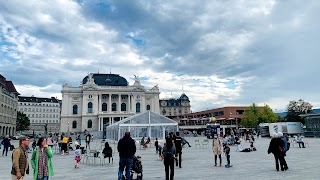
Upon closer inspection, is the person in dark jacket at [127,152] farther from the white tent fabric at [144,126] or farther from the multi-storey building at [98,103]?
the multi-storey building at [98,103]

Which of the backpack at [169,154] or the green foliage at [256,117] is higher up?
the green foliage at [256,117]

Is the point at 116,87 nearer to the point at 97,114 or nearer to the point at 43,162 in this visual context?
the point at 97,114

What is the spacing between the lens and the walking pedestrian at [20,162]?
19.7ft

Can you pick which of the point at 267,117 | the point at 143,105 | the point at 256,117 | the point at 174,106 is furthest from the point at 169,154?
the point at 174,106

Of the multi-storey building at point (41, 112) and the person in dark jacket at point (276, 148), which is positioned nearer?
the person in dark jacket at point (276, 148)

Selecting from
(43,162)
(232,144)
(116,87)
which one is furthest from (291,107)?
(43,162)

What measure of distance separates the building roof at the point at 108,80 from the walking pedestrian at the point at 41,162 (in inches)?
3501

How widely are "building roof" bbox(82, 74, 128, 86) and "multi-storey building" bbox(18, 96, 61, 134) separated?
154 feet

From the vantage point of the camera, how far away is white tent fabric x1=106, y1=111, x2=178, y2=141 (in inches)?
1447

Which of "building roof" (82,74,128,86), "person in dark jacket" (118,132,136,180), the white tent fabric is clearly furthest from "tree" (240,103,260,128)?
"person in dark jacket" (118,132,136,180)

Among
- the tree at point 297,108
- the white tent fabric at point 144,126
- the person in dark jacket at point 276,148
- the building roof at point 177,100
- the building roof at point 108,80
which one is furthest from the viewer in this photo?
the building roof at point 177,100

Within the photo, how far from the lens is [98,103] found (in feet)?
291

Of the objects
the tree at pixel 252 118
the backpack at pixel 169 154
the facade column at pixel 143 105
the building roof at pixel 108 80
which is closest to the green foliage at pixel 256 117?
the tree at pixel 252 118

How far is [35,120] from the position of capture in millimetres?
128375
